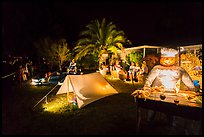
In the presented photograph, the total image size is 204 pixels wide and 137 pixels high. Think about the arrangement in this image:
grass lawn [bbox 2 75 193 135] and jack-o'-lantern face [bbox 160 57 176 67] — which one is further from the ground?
jack-o'-lantern face [bbox 160 57 176 67]

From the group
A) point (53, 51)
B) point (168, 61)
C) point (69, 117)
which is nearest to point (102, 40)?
point (53, 51)

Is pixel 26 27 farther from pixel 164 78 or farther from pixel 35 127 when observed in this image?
pixel 164 78

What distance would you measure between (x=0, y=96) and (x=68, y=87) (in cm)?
494

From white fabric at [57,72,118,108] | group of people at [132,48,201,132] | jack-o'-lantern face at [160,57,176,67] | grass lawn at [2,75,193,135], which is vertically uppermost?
jack-o'-lantern face at [160,57,176,67]

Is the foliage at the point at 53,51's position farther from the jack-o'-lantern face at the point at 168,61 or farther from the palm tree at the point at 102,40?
the jack-o'-lantern face at the point at 168,61

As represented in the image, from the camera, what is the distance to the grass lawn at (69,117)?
561 centimetres

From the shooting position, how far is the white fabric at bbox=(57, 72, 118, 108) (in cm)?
753

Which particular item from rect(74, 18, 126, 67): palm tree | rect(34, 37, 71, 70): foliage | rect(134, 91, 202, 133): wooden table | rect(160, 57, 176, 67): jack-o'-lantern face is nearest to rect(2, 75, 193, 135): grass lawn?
rect(134, 91, 202, 133): wooden table

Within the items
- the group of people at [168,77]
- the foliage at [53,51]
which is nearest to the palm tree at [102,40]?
the foliage at [53,51]

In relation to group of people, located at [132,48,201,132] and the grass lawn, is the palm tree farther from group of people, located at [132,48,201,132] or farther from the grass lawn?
group of people, located at [132,48,201,132]

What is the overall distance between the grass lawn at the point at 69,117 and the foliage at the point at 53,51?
1194 centimetres

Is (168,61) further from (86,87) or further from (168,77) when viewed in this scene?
(86,87)

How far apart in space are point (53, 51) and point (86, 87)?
14586 millimetres

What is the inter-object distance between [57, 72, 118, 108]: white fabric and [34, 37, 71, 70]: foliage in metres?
13.1
